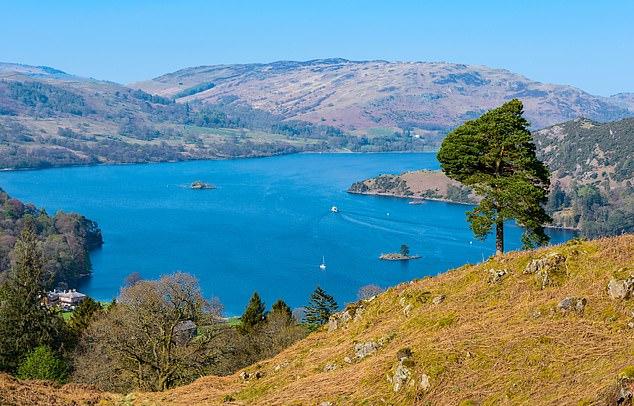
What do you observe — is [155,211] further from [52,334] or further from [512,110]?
[512,110]

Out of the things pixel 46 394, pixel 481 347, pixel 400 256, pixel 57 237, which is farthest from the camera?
pixel 57 237

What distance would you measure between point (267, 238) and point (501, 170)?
111 m

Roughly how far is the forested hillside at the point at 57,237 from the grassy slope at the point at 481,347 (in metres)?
89.1

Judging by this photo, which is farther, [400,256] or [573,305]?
[400,256]

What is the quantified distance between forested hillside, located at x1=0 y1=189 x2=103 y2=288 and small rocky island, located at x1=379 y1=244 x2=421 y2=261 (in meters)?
46.1

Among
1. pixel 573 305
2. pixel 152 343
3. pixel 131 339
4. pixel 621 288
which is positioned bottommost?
Result: pixel 131 339

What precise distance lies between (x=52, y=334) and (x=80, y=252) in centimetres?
8687

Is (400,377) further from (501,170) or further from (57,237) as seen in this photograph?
(57,237)

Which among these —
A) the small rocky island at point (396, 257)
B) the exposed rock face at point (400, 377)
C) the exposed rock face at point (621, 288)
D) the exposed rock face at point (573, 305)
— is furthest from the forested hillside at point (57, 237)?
the exposed rock face at point (621, 288)

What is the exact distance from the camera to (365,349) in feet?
46.3

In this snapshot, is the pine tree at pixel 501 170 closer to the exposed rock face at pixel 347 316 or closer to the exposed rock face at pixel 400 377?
the exposed rock face at pixel 347 316

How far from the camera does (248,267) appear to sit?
10962 cm

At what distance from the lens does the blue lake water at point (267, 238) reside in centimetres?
10194

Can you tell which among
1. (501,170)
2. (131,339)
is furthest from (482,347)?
(131,339)
